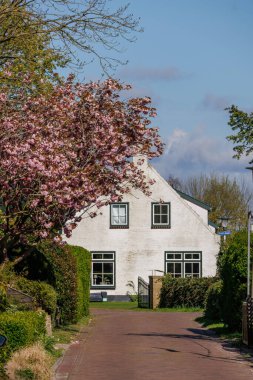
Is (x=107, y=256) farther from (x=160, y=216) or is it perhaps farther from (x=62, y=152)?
(x=62, y=152)

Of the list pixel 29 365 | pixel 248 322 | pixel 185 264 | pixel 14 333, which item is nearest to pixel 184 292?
pixel 185 264

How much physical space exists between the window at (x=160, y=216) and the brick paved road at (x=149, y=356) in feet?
71.9

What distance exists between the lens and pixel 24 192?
70.2ft

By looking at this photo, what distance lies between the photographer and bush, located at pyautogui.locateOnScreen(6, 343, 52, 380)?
14.7 meters

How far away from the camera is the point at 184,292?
4444 centimetres

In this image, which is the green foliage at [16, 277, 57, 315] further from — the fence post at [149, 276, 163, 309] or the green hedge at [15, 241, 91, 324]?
the fence post at [149, 276, 163, 309]

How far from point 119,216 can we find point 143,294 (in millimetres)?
6571

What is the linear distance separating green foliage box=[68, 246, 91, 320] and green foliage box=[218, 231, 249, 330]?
251 inches

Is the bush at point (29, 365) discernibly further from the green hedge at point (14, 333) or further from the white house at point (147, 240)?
the white house at point (147, 240)

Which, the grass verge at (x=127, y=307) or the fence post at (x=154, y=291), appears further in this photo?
the fence post at (x=154, y=291)

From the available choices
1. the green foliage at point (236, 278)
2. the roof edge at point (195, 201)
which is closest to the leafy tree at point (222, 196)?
the roof edge at point (195, 201)

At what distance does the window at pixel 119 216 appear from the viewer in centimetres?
5216

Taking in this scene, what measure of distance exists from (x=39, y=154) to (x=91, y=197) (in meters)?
3.44

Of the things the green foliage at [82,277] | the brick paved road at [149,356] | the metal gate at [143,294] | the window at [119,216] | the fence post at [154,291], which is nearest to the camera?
the brick paved road at [149,356]
